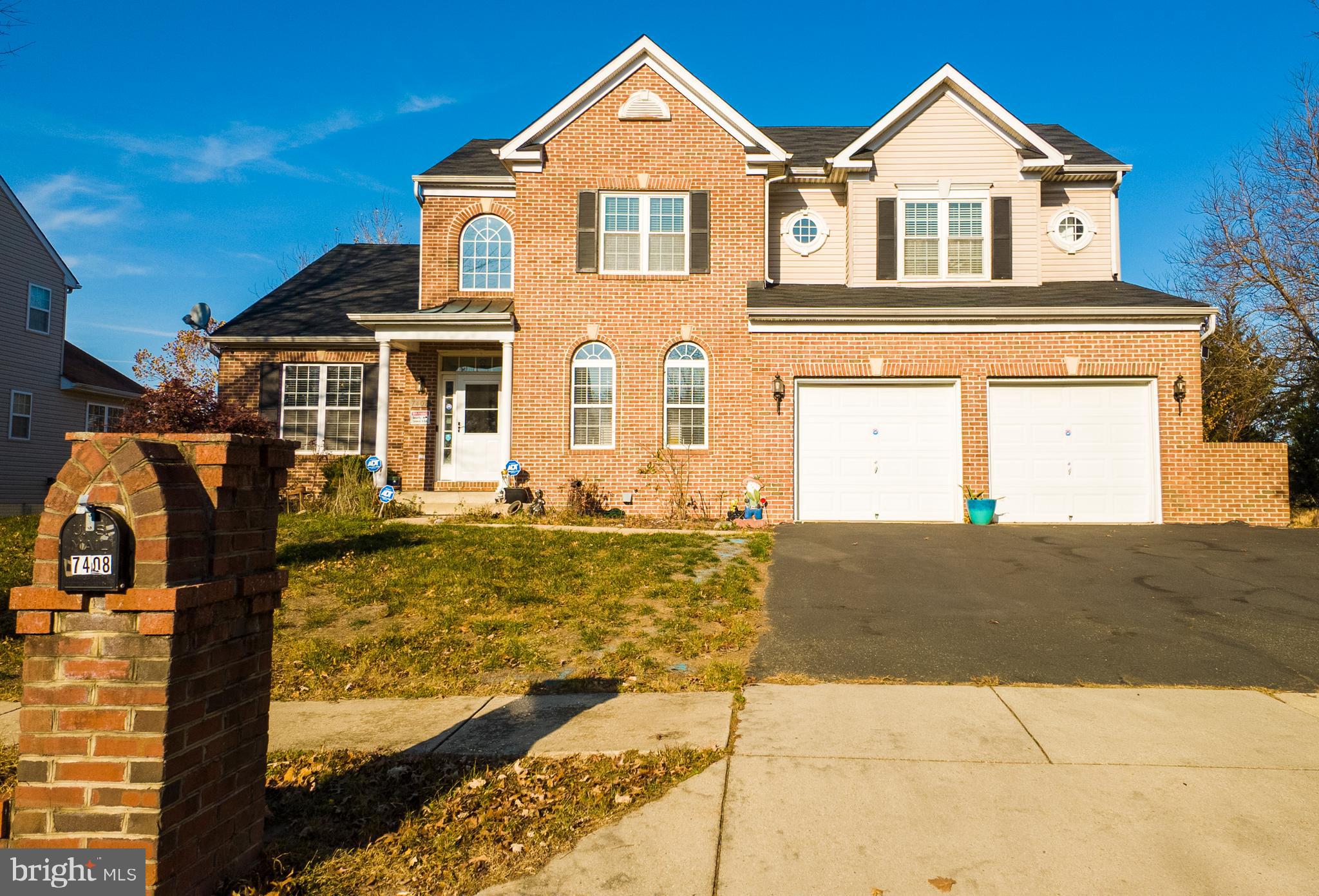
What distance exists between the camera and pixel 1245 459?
42.6ft

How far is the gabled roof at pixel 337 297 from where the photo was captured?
16.7m

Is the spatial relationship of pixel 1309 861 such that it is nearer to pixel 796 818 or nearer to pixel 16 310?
pixel 796 818

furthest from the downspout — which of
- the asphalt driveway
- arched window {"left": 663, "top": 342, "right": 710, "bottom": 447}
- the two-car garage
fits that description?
the asphalt driveway

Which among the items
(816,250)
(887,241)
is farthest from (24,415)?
(887,241)

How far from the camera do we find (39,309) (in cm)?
2358

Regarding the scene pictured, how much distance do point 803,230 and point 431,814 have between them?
14370 millimetres

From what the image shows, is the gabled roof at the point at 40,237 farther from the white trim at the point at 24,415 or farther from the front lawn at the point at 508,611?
the front lawn at the point at 508,611

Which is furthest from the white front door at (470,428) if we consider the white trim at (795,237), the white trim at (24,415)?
the white trim at (24,415)

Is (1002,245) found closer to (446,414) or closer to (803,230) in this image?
(803,230)

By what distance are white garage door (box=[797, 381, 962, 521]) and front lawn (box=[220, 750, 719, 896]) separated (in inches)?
391

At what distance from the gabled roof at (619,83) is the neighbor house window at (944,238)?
296 centimetres

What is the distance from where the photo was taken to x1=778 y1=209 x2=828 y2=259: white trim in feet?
52.1

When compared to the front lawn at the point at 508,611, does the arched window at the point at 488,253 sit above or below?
above

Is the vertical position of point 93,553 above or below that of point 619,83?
below
